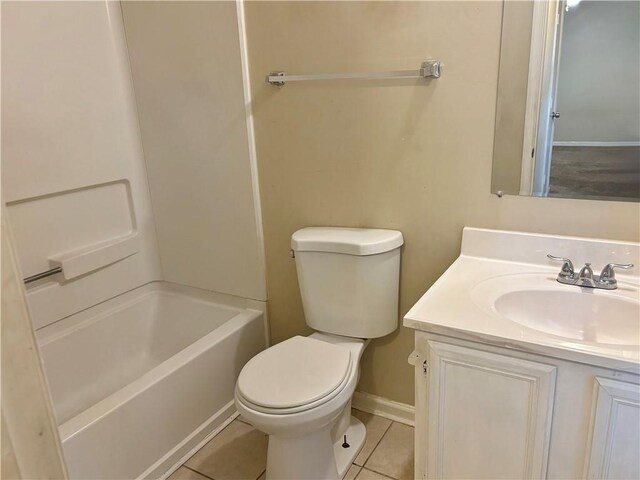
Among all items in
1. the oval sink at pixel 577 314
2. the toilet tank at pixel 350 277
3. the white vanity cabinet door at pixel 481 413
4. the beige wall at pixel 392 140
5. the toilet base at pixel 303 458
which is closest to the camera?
the white vanity cabinet door at pixel 481 413

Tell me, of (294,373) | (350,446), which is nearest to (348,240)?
(294,373)

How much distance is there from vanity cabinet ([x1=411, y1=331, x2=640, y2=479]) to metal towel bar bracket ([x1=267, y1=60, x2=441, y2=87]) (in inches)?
34.0

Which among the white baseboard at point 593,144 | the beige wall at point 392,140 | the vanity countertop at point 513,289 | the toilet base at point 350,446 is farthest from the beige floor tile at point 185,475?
the white baseboard at point 593,144

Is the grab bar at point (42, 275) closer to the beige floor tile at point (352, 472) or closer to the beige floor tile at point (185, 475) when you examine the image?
the beige floor tile at point (185, 475)

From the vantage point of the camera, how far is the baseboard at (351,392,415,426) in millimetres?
2064

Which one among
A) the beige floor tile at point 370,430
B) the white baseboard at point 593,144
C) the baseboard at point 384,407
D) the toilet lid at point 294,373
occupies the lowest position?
the beige floor tile at point 370,430

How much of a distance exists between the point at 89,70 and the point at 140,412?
4.58 ft

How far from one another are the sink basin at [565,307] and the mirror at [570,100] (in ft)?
0.97

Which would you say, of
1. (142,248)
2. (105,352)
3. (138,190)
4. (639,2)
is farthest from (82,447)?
(639,2)

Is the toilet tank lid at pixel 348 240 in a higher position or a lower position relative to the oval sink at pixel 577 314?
higher

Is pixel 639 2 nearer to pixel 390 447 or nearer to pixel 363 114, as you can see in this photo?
pixel 363 114

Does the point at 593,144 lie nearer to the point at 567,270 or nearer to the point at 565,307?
the point at 567,270

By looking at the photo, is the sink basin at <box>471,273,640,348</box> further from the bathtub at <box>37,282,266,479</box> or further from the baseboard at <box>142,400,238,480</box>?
the baseboard at <box>142,400,238,480</box>

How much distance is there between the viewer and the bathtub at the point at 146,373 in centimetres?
166
